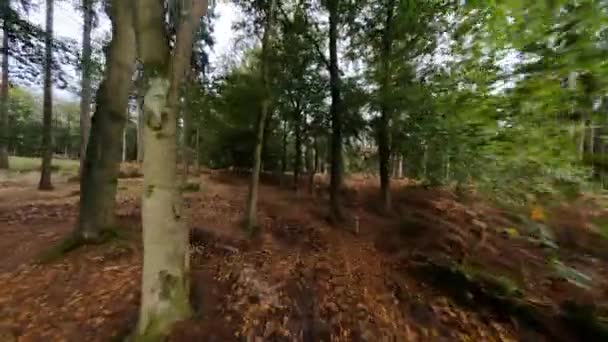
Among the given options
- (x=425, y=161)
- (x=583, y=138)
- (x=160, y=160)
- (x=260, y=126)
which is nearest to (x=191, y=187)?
(x=260, y=126)

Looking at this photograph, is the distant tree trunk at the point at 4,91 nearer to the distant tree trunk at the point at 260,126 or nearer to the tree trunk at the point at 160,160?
the distant tree trunk at the point at 260,126

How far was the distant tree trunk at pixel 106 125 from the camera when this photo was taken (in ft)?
18.1

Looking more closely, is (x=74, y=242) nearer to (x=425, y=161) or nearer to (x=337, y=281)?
(x=337, y=281)

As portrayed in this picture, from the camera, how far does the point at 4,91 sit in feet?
44.3

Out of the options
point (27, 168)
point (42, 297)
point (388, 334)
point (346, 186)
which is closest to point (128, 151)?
point (27, 168)

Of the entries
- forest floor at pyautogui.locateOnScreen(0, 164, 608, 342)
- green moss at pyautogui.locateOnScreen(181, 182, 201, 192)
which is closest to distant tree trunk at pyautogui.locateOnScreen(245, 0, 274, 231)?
forest floor at pyautogui.locateOnScreen(0, 164, 608, 342)

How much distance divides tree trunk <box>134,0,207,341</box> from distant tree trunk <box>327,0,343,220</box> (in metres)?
6.00

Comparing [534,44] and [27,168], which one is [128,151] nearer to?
[27,168]

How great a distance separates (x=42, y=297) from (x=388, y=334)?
3923mm

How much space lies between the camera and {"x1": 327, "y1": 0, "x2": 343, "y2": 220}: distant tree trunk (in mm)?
8953

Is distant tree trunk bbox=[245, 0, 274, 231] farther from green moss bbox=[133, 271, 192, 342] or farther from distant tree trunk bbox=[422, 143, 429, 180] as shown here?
green moss bbox=[133, 271, 192, 342]

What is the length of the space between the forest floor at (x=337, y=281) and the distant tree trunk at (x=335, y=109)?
4.89ft

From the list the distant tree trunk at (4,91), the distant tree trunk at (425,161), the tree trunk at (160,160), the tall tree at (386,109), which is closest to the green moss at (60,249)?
the tree trunk at (160,160)

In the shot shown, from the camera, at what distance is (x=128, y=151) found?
101 feet
